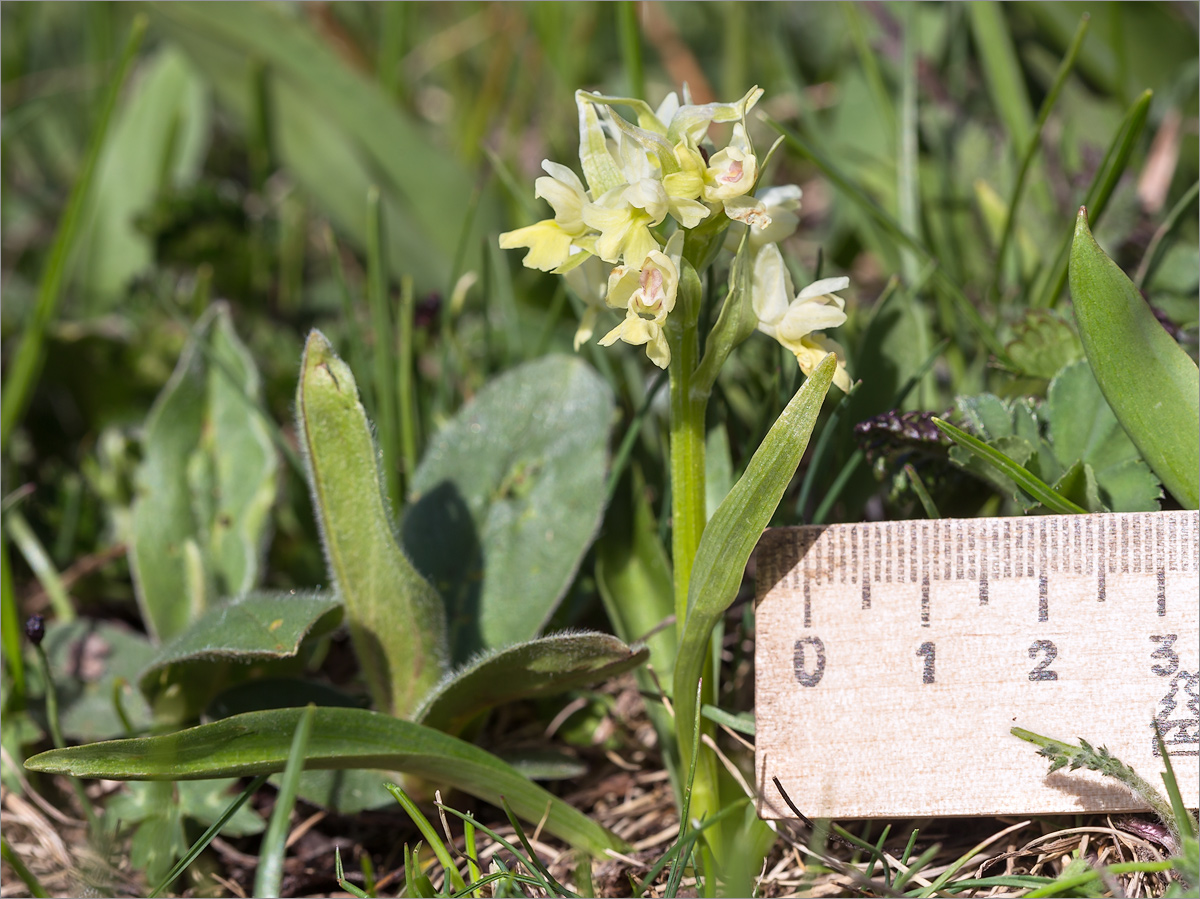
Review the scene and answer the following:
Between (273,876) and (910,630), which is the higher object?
(910,630)

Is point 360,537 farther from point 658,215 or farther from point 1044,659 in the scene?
point 1044,659

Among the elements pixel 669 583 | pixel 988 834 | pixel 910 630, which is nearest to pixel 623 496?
pixel 669 583

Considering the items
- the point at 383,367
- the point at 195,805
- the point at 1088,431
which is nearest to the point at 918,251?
the point at 1088,431

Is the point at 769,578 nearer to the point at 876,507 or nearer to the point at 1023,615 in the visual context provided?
the point at 1023,615

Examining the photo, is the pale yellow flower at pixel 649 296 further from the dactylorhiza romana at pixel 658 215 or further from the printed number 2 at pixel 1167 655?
the printed number 2 at pixel 1167 655

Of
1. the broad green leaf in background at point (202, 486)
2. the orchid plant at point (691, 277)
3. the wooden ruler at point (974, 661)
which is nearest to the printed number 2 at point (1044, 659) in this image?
the wooden ruler at point (974, 661)

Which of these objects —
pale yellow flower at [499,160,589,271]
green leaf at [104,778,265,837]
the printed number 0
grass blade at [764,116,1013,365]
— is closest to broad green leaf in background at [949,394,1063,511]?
grass blade at [764,116,1013,365]

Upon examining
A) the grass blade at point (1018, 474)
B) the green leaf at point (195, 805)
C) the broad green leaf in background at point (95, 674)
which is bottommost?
the green leaf at point (195, 805)

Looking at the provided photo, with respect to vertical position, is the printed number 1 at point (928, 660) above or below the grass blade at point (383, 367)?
below
